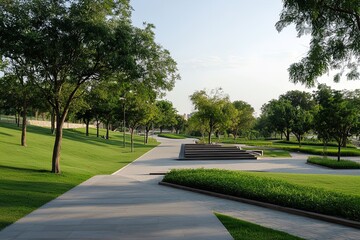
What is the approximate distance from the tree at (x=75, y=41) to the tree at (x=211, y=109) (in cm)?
3228

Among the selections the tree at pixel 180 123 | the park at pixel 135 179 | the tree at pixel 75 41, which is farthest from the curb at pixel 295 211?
the tree at pixel 180 123

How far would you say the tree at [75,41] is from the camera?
1562 centimetres

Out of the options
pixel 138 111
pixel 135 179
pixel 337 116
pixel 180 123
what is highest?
pixel 138 111

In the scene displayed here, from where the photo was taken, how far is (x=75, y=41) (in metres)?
16.3

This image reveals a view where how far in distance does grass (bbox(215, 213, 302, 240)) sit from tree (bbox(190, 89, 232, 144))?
41.2 meters

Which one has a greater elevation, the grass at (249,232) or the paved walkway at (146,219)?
the grass at (249,232)

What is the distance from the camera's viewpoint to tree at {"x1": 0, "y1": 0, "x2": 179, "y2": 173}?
15.6 meters

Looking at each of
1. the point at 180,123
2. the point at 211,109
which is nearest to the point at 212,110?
the point at 211,109

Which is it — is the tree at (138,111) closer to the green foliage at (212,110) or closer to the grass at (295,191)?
the green foliage at (212,110)

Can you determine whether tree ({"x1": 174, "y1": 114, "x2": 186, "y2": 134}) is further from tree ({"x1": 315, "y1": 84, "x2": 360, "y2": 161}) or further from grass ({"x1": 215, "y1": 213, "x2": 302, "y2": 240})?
grass ({"x1": 215, "y1": 213, "x2": 302, "y2": 240})

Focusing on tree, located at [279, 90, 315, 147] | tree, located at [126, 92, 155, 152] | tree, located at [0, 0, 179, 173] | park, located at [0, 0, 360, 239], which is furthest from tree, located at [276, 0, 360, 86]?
tree, located at [126, 92, 155, 152]

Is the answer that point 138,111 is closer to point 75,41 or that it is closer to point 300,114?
point 300,114

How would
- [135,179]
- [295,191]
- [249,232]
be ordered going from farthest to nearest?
[135,179]
[295,191]
[249,232]

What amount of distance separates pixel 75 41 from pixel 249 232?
12.3 meters
